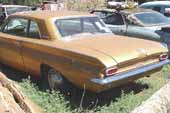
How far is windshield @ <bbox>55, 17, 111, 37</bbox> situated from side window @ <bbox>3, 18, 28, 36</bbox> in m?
0.86

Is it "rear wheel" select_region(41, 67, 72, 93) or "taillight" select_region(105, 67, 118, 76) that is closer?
"taillight" select_region(105, 67, 118, 76)

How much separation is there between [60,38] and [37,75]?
0.90 metres

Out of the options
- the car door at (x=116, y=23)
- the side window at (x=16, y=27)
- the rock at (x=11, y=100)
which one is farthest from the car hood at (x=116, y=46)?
the car door at (x=116, y=23)

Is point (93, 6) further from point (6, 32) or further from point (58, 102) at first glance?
point (58, 102)

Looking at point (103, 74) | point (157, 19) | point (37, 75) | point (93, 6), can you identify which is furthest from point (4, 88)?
point (93, 6)

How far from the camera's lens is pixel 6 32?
8438 millimetres

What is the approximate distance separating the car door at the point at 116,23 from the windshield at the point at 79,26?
3.22m

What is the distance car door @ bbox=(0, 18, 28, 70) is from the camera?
7.86 meters

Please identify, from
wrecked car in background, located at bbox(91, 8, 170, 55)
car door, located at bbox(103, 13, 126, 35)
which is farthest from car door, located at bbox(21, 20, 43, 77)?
car door, located at bbox(103, 13, 126, 35)

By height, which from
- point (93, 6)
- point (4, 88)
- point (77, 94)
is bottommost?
point (93, 6)

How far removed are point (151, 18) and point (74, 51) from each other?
563 centimetres

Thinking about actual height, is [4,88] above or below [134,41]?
above

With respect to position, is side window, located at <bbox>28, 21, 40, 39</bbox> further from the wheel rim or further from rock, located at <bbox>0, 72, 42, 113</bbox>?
rock, located at <bbox>0, 72, 42, 113</bbox>

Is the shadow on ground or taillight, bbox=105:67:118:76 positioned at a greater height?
taillight, bbox=105:67:118:76
